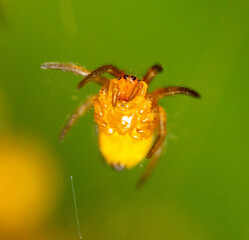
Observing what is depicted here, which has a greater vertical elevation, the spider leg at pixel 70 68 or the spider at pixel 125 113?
the spider leg at pixel 70 68

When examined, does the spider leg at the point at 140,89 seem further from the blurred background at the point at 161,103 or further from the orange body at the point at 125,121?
the blurred background at the point at 161,103

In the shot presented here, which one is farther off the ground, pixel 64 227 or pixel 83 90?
pixel 83 90

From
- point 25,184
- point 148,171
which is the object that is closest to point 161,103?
point 148,171

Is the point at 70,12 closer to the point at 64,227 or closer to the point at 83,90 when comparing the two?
the point at 83,90

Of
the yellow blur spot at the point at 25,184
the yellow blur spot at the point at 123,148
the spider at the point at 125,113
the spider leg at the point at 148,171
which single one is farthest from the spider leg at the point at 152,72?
the yellow blur spot at the point at 25,184

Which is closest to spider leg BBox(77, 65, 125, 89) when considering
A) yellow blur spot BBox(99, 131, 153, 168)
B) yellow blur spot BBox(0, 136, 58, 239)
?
yellow blur spot BBox(99, 131, 153, 168)

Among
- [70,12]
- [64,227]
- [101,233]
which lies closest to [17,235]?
[64,227]

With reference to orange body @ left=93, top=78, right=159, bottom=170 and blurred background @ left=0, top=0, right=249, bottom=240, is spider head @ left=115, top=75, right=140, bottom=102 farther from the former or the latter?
blurred background @ left=0, top=0, right=249, bottom=240
